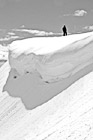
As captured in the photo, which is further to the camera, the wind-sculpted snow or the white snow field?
the wind-sculpted snow

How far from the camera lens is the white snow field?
36.8 feet

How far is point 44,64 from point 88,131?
9.80 metres

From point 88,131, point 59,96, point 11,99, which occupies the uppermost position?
point 88,131

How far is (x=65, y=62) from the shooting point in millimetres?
16969

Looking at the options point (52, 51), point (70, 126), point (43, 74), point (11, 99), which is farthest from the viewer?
point (11, 99)

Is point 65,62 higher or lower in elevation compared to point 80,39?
lower

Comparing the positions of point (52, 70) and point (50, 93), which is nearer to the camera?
point (50, 93)

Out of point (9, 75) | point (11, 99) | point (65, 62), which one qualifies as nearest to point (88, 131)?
point (65, 62)

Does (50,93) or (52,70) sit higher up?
(52,70)

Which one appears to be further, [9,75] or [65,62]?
[9,75]

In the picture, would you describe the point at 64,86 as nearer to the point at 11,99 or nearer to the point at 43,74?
the point at 43,74

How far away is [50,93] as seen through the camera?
16719mm

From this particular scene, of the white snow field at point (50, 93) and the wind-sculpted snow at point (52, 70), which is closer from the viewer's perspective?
the white snow field at point (50, 93)

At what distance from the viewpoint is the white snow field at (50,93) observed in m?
11.2
